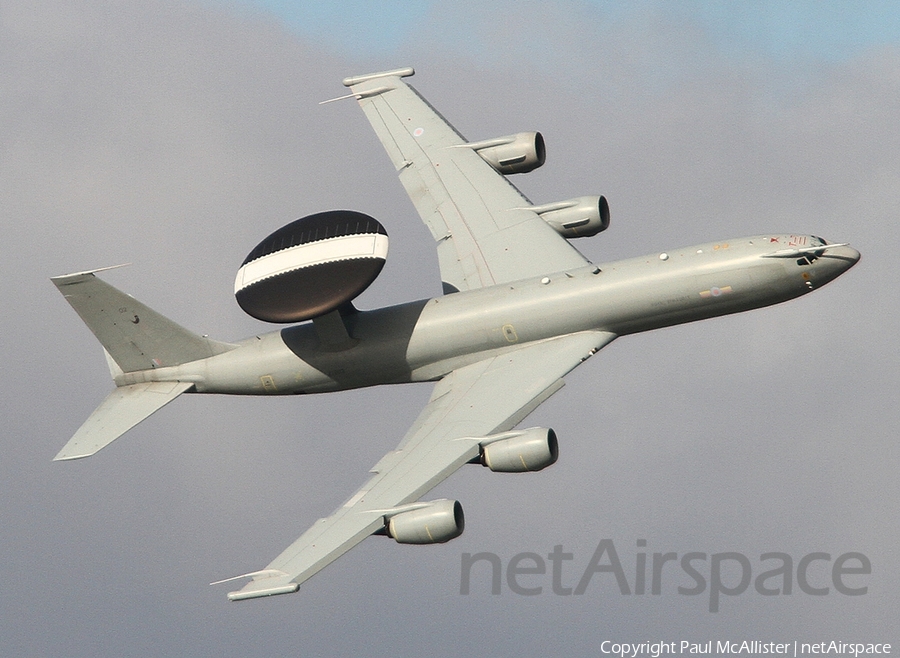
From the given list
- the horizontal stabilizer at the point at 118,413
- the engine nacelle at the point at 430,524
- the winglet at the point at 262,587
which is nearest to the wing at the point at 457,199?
the horizontal stabilizer at the point at 118,413

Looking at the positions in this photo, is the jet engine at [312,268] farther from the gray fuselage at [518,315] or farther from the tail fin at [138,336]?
the tail fin at [138,336]

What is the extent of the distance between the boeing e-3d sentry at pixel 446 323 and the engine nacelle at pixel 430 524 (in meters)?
0.09

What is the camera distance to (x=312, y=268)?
219 ft

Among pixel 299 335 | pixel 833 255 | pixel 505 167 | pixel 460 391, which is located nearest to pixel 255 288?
pixel 299 335

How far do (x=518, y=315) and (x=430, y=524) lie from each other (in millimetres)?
11459

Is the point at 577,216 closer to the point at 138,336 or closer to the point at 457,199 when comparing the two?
the point at 457,199

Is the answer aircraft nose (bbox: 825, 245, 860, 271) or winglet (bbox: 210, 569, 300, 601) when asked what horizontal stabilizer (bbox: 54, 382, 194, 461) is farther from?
aircraft nose (bbox: 825, 245, 860, 271)

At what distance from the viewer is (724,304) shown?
221 ft

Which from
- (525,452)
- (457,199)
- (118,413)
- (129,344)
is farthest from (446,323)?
(118,413)

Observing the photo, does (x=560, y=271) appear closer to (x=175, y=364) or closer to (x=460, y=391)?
(x=460, y=391)

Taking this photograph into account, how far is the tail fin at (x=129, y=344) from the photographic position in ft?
228

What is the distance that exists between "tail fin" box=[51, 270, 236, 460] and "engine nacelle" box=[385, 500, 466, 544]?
563 inches

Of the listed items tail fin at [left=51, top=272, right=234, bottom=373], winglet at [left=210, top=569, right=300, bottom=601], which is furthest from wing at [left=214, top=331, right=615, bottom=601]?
tail fin at [left=51, top=272, right=234, bottom=373]

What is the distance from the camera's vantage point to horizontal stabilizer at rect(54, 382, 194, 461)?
6806cm
